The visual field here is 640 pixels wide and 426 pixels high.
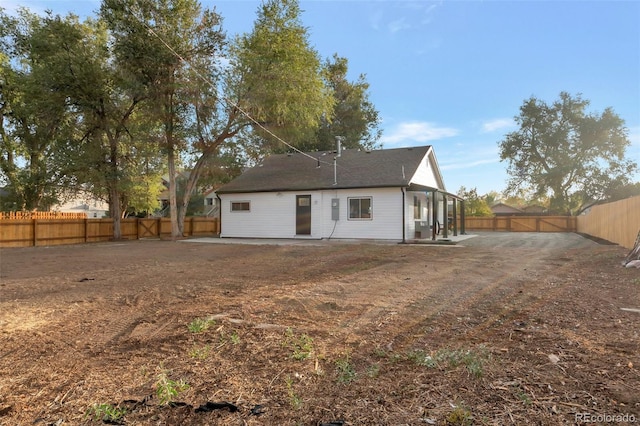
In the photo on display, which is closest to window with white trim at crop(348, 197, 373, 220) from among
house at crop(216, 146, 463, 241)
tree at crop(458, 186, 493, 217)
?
house at crop(216, 146, 463, 241)

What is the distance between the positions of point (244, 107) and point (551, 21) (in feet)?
43.1

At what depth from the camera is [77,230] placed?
18906 mm

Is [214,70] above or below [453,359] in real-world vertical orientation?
above

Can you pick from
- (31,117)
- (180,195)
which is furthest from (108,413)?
(180,195)

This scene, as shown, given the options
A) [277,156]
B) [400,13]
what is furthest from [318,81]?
[400,13]

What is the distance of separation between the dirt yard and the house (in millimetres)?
10152

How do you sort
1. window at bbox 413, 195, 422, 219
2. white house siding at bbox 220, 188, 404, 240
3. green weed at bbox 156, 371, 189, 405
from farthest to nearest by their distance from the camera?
1. window at bbox 413, 195, 422, 219
2. white house siding at bbox 220, 188, 404, 240
3. green weed at bbox 156, 371, 189, 405

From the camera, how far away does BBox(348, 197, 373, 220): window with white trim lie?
56.7ft

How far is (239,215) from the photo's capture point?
2031 centimetres

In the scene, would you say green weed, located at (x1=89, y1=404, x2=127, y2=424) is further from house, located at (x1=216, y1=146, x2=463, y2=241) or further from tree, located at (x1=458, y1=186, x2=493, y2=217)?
tree, located at (x1=458, y1=186, x2=493, y2=217)

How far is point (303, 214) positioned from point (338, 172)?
2782mm

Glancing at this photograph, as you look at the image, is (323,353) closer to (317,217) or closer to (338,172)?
(317,217)

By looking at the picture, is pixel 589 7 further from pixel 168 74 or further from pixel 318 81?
pixel 168 74

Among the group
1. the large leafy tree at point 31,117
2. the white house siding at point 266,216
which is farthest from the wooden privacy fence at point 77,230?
the white house siding at point 266,216
